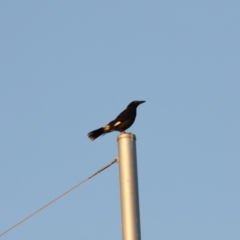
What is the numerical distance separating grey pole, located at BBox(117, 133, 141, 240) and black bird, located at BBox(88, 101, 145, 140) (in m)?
4.90

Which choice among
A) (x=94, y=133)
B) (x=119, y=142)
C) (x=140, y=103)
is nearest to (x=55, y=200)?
(x=119, y=142)

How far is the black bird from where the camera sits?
9.43 m

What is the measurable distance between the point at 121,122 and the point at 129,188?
18.5 ft

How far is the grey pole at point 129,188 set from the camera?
416 centimetres

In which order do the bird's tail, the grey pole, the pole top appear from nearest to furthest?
the grey pole, the pole top, the bird's tail

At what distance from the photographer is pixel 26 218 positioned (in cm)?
537

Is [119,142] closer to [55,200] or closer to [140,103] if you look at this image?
[55,200]

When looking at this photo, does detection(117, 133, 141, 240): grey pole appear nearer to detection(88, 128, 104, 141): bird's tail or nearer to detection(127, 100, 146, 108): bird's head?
detection(88, 128, 104, 141): bird's tail

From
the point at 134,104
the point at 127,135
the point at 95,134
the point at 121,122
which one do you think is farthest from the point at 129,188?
the point at 134,104

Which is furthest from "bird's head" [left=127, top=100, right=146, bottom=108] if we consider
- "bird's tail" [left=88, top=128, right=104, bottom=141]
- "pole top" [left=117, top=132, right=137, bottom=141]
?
"pole top" [left=117, top=132, right=137, bottom=141]

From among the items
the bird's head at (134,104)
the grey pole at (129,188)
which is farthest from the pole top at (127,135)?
the bird's head at (134,104)

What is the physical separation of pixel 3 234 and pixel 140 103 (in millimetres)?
5674

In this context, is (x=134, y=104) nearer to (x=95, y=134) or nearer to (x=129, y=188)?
(x=95, y=134)

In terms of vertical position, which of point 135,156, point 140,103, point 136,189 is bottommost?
point 136,189
